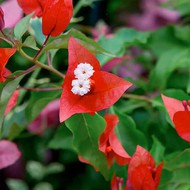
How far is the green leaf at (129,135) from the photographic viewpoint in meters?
0.95

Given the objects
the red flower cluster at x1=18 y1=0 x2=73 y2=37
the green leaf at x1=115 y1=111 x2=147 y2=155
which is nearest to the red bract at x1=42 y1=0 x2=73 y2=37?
the red flower cluster at x1=18 y1=0 x2=73 y2=37

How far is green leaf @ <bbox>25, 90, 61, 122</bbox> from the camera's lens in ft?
3.04

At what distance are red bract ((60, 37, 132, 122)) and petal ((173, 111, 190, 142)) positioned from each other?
9cm

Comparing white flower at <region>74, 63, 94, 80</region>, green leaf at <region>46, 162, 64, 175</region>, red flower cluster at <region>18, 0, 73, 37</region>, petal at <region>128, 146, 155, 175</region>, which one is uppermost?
red flower cluster at <region>18, 0, 73, 37</region>

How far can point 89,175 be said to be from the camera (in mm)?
1261

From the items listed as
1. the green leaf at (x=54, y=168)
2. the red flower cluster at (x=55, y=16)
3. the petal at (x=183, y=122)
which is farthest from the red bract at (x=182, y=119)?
the green leaf at (x=54, y=168)

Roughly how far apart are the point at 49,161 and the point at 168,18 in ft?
1.92

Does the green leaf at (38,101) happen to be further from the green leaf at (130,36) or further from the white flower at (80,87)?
the green leaf at (130,36)

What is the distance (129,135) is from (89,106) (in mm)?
207

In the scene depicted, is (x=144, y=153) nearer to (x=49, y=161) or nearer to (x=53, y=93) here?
(x=53, y=93)

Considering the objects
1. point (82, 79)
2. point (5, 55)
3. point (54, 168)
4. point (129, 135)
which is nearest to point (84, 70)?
point (82, 79)

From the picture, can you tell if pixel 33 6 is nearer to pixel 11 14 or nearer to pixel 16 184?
pixel 11 14

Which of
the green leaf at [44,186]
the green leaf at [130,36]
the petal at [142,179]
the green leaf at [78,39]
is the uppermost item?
the green leaf at [78,39]

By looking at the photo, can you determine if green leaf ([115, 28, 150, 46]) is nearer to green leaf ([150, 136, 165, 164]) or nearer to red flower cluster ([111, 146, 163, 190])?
green leaf ([150, 136, 165, 164])
